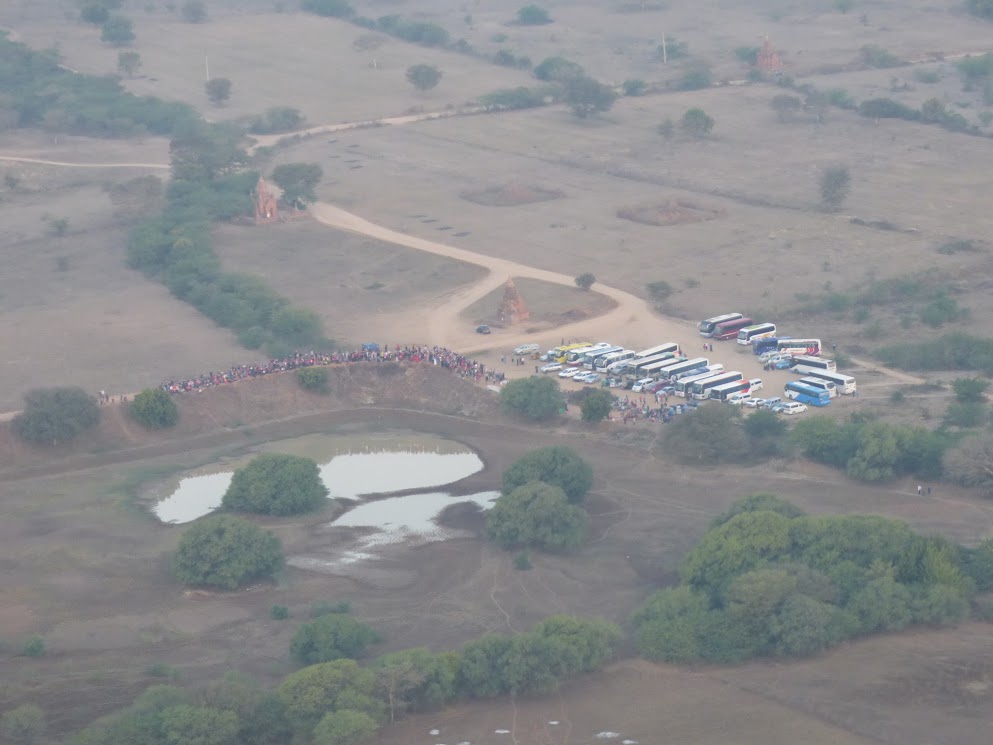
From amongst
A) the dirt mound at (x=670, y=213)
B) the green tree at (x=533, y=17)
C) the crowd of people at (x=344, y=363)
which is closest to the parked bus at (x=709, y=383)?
the crowd of people at (x=344, y=363)

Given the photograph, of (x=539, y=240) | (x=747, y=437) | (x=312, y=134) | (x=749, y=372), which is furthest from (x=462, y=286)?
(x=312, y=134)

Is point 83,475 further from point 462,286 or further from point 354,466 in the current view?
point 462,286

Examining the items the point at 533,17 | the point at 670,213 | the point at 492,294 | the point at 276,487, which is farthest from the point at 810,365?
the point at 533,17

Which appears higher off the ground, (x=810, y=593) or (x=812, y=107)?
(x=812, y=107)

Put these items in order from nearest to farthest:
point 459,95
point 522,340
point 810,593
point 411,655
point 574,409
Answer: point 411,655
point 810,593
point 574,409
point 522,340
point 459,95

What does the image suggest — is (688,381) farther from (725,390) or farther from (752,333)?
(752,333)

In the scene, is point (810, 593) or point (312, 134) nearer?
point (810, 593)

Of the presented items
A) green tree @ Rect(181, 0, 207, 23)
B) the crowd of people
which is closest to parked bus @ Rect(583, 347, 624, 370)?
the crowd of people
